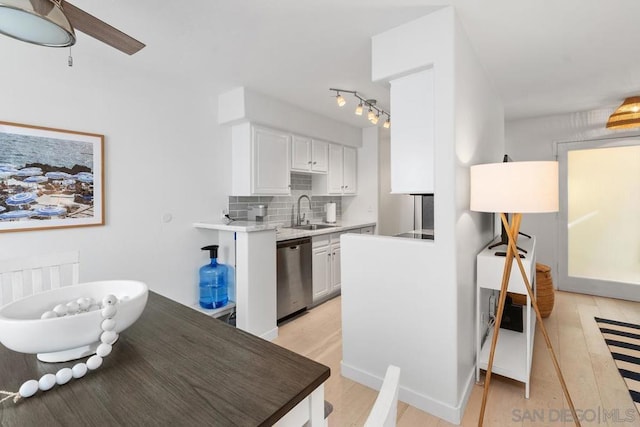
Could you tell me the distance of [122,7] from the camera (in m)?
1.71

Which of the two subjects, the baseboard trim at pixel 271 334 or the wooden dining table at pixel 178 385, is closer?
the wooden dining table at pixel 178 385

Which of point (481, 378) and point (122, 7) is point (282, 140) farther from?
point (481, 378)

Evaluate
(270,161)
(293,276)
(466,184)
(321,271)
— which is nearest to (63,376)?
(466,184)

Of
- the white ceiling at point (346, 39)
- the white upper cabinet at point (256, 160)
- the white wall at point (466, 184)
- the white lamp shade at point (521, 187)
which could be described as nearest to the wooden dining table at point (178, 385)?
the white wall at point (466, 184)

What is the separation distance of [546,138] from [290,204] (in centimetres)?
358

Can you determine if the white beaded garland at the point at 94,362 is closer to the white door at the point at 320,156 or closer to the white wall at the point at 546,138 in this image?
the white door at the point at 320,156

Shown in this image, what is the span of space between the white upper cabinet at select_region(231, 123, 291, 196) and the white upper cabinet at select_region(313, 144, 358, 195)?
3.11 ft

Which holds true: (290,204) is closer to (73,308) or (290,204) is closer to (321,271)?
(321,271)

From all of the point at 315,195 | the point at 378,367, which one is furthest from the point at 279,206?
the point at 378,367

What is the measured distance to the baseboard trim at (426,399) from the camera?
1.74 meters

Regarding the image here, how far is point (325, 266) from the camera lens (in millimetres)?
3689

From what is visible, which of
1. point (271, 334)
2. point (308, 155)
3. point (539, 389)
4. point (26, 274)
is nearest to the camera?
point (26, 274)

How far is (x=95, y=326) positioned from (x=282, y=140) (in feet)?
9.36

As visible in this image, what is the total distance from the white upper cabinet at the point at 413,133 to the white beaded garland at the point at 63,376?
1793mm
